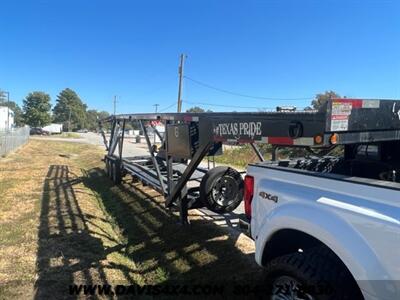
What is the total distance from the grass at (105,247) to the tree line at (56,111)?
3909 inches

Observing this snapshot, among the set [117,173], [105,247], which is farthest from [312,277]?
[117,173]

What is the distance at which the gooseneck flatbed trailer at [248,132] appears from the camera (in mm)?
2695

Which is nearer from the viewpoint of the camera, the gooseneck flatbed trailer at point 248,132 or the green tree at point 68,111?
the gooseneck flatbed trailer at point 248,132

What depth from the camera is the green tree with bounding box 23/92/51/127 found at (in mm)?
100875

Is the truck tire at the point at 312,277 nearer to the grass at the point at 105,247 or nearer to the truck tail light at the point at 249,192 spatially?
the truck tail light at the point at 249,192

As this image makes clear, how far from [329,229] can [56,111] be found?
15296 centimetres

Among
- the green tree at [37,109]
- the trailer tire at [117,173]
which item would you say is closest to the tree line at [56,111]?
the green tree at [37,109]

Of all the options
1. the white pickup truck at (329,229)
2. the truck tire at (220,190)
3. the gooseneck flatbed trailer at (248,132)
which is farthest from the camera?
the truck tire at (220,190)

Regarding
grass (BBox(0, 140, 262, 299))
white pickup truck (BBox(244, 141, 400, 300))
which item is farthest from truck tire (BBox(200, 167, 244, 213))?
white pickup truck (BBox(244, 141, 400, 300))

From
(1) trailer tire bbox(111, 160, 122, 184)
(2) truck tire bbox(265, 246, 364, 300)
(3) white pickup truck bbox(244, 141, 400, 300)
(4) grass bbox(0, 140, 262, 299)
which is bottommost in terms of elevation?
(4) grass bbox(0, 140, 262, 299)

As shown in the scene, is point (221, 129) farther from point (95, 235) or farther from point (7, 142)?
point (7, 142)

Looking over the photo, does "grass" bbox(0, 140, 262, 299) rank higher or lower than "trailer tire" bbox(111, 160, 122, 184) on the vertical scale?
lower

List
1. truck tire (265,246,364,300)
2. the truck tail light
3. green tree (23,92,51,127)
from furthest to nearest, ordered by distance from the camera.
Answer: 1. green tree (23,92,51,127)
2. the truck tail light
3. truck tire (265,246,364,300)

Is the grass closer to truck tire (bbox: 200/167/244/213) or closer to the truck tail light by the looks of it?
truck tire (bbox: 200/167/244/213)
